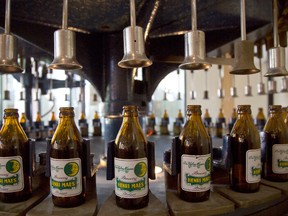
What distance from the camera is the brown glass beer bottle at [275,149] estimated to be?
32.1 inches

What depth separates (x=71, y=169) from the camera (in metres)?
0.63

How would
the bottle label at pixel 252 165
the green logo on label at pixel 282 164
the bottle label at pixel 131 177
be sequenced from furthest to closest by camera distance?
1. the green logo on label at pixel 282 164
2. the bottle label at pixel 252 165
3. the bottle label at pixel 131 177

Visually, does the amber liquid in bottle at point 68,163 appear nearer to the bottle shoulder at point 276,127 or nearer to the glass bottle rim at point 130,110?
the glass bottle rim at point 130,110

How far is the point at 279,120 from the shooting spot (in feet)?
2.78

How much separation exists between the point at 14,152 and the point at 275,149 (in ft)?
2.53

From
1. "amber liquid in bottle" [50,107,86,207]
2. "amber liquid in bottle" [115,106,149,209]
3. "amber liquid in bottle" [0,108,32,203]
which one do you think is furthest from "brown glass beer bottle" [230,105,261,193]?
"amber liquid in bottle" [0,108,32,203]

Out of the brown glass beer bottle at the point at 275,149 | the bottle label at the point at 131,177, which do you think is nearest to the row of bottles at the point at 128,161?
the bottle label at the point at 131,177

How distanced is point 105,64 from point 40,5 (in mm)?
359

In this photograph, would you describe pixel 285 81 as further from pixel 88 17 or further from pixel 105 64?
pixel 88 17

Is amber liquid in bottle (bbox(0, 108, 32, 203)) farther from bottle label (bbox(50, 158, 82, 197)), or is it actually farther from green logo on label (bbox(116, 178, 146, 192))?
green logo on label (bbox(116, 178, 146, 192))

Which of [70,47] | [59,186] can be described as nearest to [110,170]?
[59,186]

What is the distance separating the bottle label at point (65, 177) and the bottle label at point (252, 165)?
0.46 metres

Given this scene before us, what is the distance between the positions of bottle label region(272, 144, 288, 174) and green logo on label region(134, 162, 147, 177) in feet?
1.51

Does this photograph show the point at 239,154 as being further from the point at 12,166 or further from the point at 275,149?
the point at 12,166
